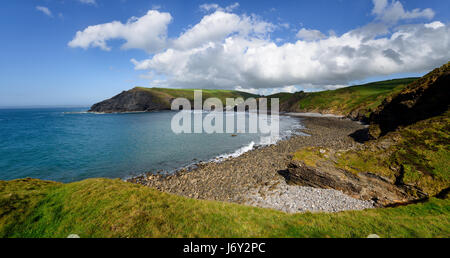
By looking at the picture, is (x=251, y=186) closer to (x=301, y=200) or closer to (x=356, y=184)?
(x=301, y=200)

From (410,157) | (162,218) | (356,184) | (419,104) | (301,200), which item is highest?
(419,104)

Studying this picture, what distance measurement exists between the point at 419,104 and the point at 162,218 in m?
44.0

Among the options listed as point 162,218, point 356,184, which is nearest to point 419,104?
point 356,184

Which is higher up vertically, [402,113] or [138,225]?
[402,113]

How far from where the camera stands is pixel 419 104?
2970 cm

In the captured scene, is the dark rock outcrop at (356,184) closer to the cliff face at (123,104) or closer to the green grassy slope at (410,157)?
the green grassy slope at (410,157)

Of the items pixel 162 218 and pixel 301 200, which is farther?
pixel 301 200

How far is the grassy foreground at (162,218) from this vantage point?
7586 millimetres

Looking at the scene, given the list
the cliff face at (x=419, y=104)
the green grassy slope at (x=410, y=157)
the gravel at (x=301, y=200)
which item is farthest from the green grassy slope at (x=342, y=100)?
the gravel at (x=301, y=200)
